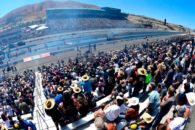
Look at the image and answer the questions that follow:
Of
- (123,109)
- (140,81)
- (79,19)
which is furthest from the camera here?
(79,19)

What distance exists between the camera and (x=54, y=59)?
184ft


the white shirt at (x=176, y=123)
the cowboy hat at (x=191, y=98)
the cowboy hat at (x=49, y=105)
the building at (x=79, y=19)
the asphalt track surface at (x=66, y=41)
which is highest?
the cowboy hat at (x=191, y=98)

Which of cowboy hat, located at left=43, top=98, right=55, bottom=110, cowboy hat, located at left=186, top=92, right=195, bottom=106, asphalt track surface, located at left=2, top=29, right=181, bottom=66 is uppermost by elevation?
cowboy hat, located at left=186, top=92, right=195, bottom=106

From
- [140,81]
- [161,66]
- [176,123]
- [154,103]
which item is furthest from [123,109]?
[161,66]

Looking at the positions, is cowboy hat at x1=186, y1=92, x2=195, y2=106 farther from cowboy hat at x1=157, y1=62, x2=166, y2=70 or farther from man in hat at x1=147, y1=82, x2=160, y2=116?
cowboy hat at x1=157, y1=62, x2=166, y2=70

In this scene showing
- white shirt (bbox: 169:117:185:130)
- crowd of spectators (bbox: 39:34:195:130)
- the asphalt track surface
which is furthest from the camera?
the asphalt track surface

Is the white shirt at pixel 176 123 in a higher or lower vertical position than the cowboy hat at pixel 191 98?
lower

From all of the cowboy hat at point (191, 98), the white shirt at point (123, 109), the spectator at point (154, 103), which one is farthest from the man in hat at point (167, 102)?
the white shirt at point (123, 109)

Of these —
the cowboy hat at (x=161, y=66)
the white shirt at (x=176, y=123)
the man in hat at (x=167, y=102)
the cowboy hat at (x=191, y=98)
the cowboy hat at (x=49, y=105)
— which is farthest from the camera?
the cowboy hat at (x=161, y=66)

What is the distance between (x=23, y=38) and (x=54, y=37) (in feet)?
47.3

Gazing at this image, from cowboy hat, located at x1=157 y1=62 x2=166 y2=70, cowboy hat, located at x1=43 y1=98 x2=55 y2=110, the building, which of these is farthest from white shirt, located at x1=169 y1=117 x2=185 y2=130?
the building

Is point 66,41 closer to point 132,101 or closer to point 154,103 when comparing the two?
point 154,103

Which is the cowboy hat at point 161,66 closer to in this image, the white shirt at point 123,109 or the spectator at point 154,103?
the spectator at point 154,103

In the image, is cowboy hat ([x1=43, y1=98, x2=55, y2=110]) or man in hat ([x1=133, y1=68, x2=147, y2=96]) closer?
cowboy hat ([x1=43, y1=98, x2=55, y2=110])
